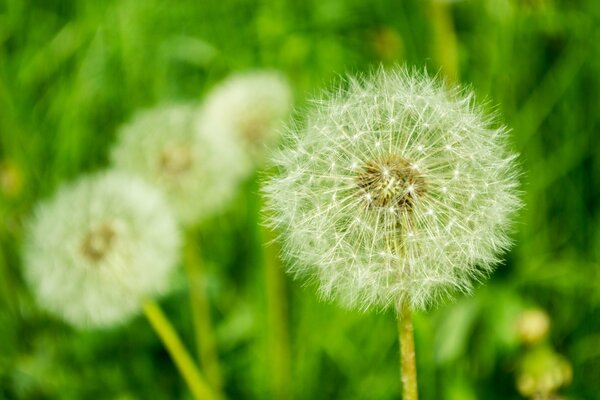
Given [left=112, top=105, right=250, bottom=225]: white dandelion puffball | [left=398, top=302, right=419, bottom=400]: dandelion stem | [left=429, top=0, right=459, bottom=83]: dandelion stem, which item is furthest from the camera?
[left=429, top=0, right=459, bottom=83]: dandelion stem

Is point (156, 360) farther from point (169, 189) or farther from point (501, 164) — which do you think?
point (501, 164)

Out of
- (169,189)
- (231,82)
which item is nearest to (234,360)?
(169,189)

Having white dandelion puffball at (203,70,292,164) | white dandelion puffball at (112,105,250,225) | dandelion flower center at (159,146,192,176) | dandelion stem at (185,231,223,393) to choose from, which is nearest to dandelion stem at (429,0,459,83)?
white dandelion puffball at (203,70,292,164)

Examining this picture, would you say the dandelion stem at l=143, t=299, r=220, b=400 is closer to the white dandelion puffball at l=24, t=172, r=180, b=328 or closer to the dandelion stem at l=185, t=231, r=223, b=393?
the white dandelion puffball at l=24, t=172, r=180, b=328

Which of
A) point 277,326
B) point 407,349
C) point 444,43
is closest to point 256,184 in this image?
point 277,326

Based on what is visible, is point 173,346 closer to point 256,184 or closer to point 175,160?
point 175,160

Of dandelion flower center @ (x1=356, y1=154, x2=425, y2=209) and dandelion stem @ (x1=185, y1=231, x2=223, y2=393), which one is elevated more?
dandelion flower center @ (x1=356, y1=154, x2=425, y2=209)
